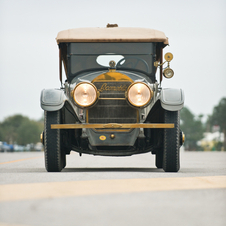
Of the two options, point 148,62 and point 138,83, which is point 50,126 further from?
point 148,62

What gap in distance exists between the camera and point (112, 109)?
8336 millimetres

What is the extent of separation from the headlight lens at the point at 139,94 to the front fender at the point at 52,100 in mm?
1161

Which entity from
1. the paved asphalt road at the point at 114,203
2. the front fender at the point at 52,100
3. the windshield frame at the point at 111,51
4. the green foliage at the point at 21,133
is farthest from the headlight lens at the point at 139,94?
the green foliage at the point at 21,133

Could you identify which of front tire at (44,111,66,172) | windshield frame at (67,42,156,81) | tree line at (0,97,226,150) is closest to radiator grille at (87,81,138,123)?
front tire at (44,111,66,172)

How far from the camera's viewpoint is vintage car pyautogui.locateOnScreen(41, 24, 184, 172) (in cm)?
800

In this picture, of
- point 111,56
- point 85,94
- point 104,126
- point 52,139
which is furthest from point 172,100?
point 52,139

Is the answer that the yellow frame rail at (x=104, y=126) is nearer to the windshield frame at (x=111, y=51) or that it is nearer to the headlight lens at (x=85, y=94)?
the headlight lens at (x=85, y=94)

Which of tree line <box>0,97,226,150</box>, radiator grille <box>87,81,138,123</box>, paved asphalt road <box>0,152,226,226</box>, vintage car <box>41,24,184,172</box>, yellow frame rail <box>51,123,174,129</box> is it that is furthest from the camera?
tree line <box>0,97,226,150</box>

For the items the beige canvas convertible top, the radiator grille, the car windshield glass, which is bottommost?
the radiator grille

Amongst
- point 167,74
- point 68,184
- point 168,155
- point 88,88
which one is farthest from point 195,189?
point 167,74

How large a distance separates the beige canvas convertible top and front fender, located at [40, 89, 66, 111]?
66.5 inches

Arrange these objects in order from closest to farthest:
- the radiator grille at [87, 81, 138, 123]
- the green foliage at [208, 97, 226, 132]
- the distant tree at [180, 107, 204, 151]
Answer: the radiator grille at [87, 81, 138, 123] → the green foliage at [208, 97, 226, 132] → the distant tree at [180, 107, 204, 151]

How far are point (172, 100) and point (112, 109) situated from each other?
112 centimetres

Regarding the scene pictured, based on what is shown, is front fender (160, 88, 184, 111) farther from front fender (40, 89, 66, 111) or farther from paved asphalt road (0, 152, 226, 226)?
paved asphalt road (0, 152, 226, 226)
